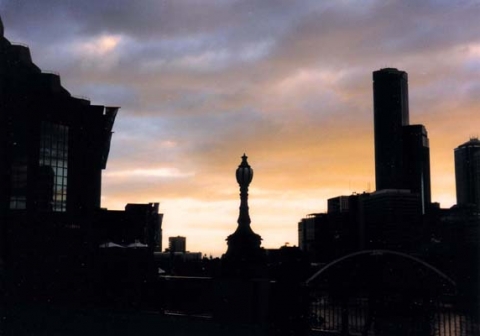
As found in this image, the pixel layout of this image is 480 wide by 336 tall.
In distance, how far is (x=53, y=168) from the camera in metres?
49.0

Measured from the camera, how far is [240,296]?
15.5 metres

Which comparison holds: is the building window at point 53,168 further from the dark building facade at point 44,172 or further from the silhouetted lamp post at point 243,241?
the silhouetted lamp post at point 243,241

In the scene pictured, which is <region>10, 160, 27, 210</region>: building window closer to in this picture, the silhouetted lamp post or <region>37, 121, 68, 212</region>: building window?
<region>37, 121, 68, 212</region>: building window

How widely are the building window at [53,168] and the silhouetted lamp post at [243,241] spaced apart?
1162 inches

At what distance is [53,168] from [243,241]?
1294 inches

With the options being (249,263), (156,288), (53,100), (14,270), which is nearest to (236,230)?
(249,263)

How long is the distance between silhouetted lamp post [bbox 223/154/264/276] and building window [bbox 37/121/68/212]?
96.9 feet

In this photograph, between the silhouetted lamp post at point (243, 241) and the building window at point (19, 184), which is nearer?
the silhouetted lamp post at point (243, 241)

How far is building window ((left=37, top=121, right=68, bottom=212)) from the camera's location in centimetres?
4703

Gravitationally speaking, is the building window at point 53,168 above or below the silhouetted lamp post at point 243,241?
above

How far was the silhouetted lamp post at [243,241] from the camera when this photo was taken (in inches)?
785

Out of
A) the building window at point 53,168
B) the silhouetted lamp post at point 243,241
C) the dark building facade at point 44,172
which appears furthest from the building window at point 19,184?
the silhouetted lamp post at point 243,241

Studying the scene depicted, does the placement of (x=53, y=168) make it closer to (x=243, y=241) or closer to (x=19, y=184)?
(x=19, y=184)

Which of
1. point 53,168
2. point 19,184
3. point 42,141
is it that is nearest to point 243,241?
point 19,184
